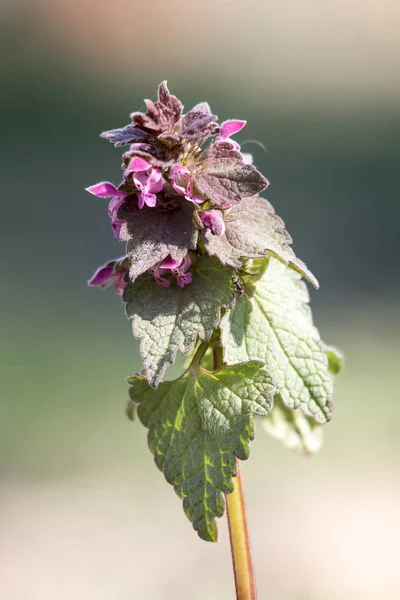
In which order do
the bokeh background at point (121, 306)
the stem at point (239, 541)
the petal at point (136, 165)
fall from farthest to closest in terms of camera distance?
the bokeh background at point (121, 306) < the stem at point (239, 541) < the petal at point (136, 165)

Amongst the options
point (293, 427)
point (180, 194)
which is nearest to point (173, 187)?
point (180, 194)

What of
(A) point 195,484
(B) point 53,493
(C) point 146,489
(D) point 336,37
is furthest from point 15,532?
(D) point 336,37

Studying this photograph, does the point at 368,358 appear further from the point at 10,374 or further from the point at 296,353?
the point at 296,353

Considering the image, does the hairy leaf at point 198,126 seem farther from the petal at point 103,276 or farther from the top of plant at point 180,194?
the petal at point 103,276

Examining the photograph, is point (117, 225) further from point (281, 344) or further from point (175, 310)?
point (281, 344)

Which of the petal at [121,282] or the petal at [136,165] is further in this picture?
the petal at [121,282]

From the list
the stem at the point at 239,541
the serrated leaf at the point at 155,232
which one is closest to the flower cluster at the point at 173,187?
the serrated leaf at the point at 155,232
